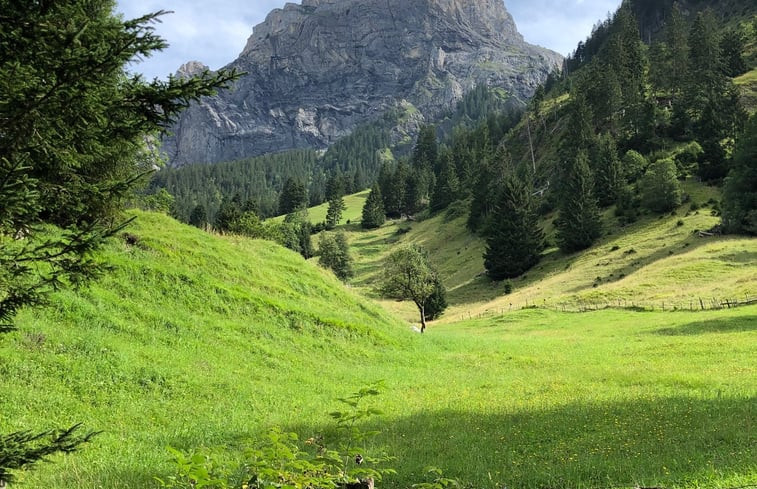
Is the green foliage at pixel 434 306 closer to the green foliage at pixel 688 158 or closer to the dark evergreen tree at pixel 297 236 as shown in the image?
the green foliage at pixel 688 158

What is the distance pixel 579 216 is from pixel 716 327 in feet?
163

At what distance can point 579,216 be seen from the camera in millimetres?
80812

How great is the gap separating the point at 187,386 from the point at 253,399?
1949 mm

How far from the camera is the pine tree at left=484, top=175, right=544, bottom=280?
85500 millimetres

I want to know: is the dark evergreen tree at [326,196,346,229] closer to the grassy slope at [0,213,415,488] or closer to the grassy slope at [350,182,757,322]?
the grassy slope at [350,182,757,322]

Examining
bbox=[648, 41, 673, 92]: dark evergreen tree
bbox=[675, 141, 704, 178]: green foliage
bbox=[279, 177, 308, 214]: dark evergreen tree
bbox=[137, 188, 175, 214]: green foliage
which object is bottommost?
bbox=[137, 188, 175, 214]: green foliage

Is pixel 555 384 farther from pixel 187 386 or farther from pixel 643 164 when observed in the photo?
pixel 643 164

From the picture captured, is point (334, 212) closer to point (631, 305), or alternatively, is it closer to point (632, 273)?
point (632, 273)

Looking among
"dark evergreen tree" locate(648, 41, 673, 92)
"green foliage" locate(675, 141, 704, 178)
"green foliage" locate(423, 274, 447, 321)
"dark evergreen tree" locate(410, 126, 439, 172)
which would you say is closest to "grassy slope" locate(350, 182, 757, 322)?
"green foliage" locate(423, 274, 447, 321)

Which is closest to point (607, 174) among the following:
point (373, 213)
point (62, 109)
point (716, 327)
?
point (716, 327)

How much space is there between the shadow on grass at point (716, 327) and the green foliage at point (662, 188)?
157 feet

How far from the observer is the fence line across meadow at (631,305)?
144ft

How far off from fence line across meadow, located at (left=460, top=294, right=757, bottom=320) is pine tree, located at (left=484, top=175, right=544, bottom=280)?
851 inches

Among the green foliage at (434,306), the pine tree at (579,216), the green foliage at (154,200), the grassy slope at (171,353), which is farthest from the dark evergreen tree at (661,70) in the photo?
the grassy slope at (171,353)
